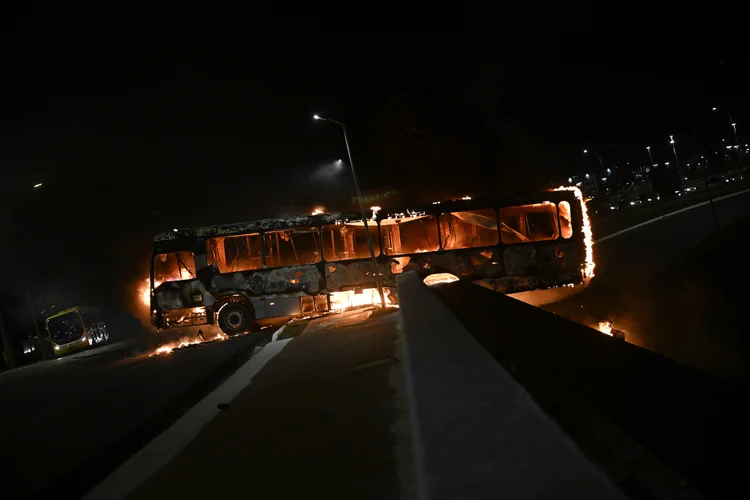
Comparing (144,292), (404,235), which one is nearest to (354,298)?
(404,235)

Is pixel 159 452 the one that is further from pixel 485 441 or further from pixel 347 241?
pixel 347 241

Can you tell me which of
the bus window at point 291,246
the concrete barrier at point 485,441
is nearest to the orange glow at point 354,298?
the bus window at point 291,246

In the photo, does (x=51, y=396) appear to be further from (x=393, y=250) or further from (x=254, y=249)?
(x=393, y=250)

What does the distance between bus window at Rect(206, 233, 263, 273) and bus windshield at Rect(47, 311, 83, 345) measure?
68.6 feet

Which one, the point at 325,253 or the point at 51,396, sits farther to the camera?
the point at 325,253

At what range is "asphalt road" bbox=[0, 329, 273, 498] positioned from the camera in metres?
5.53

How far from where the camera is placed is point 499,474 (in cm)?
204

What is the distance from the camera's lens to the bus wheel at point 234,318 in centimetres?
1780

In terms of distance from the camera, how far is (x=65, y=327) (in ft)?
111

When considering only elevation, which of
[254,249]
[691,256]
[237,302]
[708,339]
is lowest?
[708,339]

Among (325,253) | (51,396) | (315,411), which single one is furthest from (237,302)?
(315,411)

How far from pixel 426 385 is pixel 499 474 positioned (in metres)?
1.29

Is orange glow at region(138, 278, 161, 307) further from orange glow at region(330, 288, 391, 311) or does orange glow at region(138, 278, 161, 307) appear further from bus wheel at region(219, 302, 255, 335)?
orange glow at region(330, 288, 391, 311)

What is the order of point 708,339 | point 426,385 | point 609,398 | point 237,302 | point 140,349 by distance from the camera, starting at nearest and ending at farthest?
point 426,385 → point 609,398 → point 708,339 → point 237,302 → point 140,349
